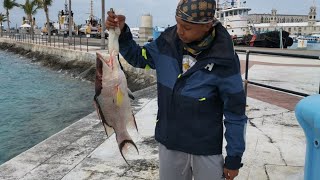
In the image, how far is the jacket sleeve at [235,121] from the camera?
7.65 ft

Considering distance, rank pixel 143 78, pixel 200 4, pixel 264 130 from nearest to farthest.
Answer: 1. pixel 200 4
2. pixel 264 130
3. pixel 143 78

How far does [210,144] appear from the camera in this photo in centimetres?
244

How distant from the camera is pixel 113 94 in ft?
7.86

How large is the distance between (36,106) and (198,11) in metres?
12.7

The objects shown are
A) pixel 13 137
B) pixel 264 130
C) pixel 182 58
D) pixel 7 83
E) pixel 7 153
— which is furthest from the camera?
pixel 7 83

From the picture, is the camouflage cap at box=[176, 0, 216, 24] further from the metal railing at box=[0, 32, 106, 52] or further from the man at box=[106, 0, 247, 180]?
the metal railing at box=[0, 32, 106, 52]

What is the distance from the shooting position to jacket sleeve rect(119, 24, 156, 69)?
260 cm

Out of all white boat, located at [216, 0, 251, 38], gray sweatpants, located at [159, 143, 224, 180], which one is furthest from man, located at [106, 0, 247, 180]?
white boat, located at [216, 0, 251, 38]

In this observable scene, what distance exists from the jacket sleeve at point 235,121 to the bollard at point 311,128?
0.34m

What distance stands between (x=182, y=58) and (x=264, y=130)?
12.9 ft

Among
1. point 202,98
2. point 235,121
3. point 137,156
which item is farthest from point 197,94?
point 137,156

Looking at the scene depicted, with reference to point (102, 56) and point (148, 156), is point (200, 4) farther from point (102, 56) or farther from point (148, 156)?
point (148, 156)

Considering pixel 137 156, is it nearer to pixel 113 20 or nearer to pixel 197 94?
pixel 197 94

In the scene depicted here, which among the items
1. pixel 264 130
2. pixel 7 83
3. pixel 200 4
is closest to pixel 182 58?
pixel 200 4
